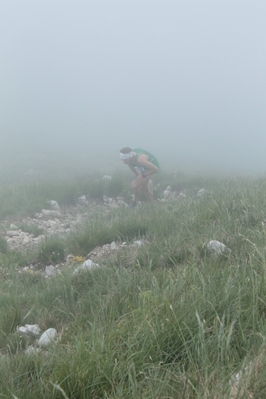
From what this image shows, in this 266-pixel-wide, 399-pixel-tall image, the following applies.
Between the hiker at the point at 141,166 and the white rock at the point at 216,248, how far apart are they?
22.3 feet

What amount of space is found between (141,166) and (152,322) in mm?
9258

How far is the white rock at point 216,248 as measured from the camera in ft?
11.1

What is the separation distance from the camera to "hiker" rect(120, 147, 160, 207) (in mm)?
10648

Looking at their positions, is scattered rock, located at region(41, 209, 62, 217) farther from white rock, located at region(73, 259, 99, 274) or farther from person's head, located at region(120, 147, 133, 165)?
white rock, located at region(73, 259, 99, 274)

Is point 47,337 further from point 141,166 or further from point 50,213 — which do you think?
point 141,166

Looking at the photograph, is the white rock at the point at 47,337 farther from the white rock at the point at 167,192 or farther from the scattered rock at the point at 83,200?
the white rock at the point at 167,192

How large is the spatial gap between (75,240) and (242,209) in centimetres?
228

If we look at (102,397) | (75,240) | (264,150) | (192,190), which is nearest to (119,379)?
(102,397)

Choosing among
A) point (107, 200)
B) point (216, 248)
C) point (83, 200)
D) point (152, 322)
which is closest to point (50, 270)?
point (216, 248)

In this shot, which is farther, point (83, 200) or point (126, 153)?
point (126, 153)

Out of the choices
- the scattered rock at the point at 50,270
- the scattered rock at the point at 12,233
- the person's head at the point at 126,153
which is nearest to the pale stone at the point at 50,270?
the scattered rock at the point at 50,270

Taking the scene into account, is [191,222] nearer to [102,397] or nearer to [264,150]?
[102,397]

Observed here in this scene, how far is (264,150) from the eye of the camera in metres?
43.0

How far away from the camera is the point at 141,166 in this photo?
11234 mm
